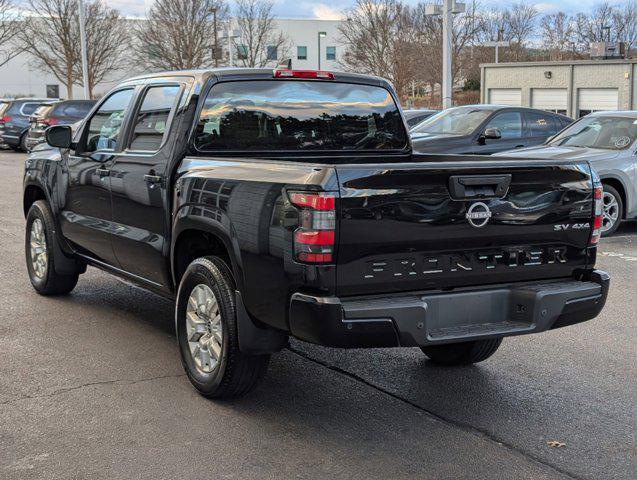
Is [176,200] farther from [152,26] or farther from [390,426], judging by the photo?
[152,26]

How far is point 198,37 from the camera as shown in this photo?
5875 cm

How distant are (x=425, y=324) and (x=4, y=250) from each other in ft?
23.5

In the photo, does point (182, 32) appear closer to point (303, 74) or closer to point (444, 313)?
point (303, 74)

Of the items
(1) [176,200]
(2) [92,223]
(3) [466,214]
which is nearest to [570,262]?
(3) [466,214]

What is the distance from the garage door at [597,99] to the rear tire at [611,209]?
32033mm

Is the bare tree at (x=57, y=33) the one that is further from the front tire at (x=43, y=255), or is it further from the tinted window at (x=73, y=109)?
the front tire at (x=43, y=255)

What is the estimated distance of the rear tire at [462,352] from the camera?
5539 millimetres

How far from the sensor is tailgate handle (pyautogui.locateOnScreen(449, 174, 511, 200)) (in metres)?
4.29

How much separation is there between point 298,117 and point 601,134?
7592mm

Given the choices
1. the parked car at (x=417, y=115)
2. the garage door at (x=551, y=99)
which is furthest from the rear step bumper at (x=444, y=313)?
the garage door at (x=551, y=99)

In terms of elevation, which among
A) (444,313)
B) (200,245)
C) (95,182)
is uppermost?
(95,182)

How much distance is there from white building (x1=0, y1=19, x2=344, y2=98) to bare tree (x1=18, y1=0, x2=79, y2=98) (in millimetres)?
6996

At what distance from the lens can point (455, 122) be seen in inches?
601

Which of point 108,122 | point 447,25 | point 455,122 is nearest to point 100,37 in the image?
point 447,25
